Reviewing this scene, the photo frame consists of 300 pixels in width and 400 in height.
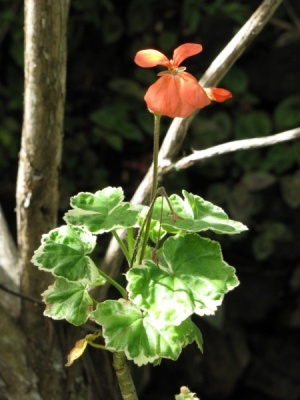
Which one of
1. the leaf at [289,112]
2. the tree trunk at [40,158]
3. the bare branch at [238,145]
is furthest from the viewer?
the leaf at [289,112]

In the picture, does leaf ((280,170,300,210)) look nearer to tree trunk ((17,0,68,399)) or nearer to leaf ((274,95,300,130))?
leaf ((274,95,300,130))

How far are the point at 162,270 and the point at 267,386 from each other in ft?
6.59

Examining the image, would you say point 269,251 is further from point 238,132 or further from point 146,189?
point 146,189

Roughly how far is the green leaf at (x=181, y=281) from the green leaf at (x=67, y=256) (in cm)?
9

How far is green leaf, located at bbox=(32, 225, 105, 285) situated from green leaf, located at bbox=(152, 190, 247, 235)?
0.11 meters

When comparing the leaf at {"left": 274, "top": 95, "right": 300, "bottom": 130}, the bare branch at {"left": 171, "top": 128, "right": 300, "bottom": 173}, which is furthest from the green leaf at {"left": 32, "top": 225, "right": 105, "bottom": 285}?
the leaf at {"left": 274, "top": 95, "right": 300, "bottom": 130}

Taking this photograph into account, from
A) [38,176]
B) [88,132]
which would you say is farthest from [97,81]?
[38,176]

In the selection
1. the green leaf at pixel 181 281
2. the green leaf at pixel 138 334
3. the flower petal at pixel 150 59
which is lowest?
the green leaf at pixel 138 334

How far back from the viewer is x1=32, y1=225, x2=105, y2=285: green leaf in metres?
0.89

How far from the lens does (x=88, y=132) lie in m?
2.46

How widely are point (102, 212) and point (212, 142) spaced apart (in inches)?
61.5

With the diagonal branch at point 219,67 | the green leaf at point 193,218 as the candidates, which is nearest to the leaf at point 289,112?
the diagonal branch at point 219,67

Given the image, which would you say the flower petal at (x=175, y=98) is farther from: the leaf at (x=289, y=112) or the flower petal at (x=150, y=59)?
the leaf at (x=289, y=112)

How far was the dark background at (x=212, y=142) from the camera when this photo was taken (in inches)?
94.0
